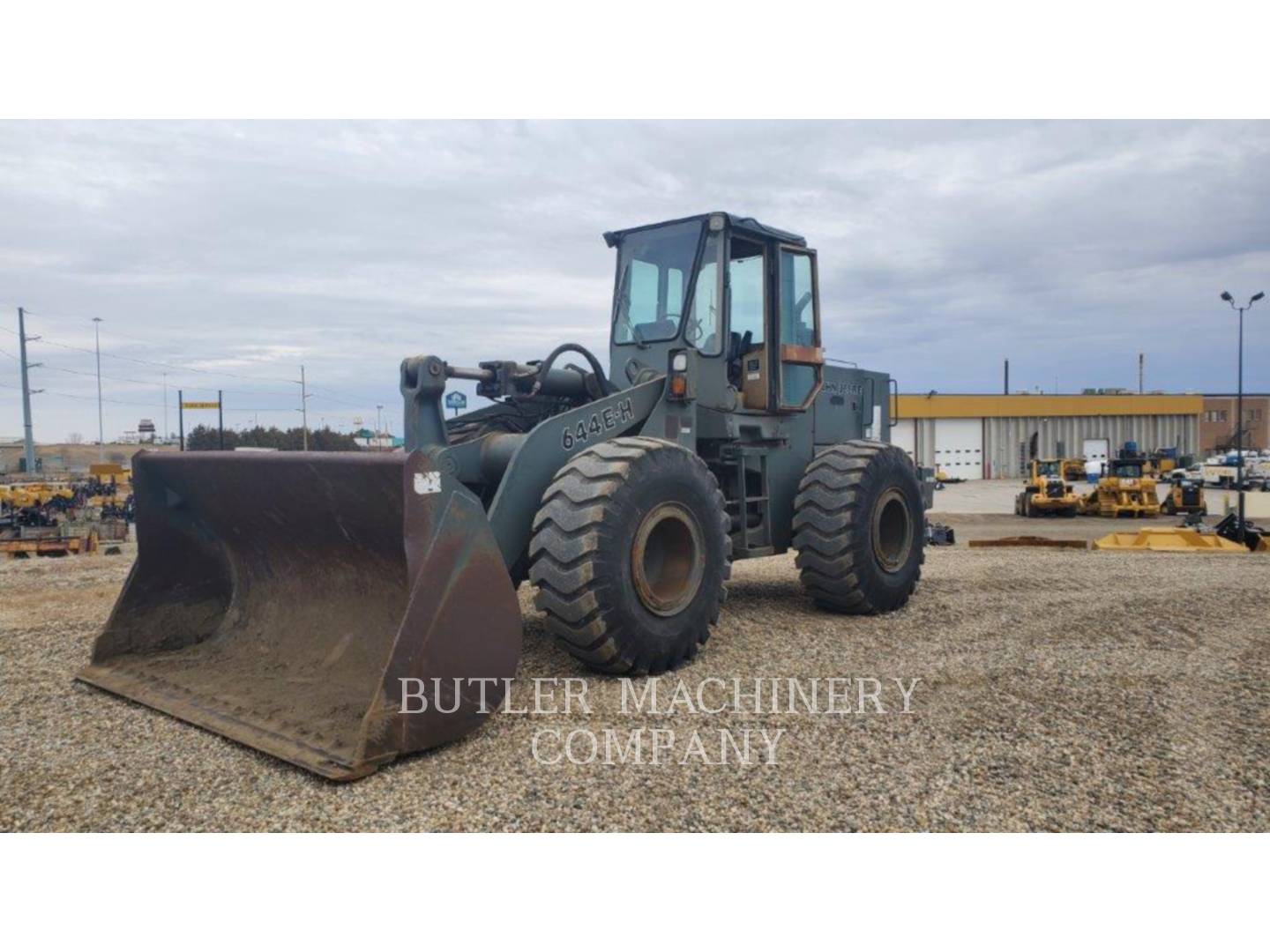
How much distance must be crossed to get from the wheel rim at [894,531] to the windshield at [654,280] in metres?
2.32

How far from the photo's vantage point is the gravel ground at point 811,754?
3.70 m

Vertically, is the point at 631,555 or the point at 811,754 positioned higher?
the point at 631,555

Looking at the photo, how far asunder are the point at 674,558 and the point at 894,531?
9.62 feet

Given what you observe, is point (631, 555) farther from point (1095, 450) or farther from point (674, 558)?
point (1095, 450)

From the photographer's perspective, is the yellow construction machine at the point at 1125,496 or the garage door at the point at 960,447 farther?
the garage door at the point at 960,447

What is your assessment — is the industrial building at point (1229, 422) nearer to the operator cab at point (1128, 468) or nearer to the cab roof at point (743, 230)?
the operator cab at point (1128, 468)

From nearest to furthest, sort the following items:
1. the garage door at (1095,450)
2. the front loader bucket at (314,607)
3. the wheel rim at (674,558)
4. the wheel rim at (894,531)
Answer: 1. the front loader bucket at (314,607)
2. the wheel rim at (674,558)
3. the wheel rim at (894,531)
4. the garage door at (1095,450)

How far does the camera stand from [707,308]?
712 cm

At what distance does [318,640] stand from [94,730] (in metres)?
1.17

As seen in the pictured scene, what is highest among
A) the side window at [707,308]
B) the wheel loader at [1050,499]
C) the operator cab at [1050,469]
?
the side window at [707,308]

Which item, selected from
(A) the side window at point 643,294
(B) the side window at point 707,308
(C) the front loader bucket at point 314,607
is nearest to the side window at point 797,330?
(B) the side window at point 707,308

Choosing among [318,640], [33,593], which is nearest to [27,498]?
[33,593]

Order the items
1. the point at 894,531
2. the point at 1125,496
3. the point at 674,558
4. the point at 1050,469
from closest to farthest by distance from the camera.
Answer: the point at 674,558 < the point at 894,531 < the point at 1125,496 < the point at 1050,469

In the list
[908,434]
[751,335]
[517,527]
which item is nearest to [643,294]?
[751,335]
